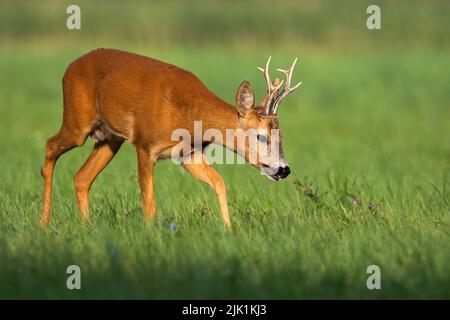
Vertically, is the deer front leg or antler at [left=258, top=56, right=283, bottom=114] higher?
antler at [left=258, top=56, right=283, bottom=114]

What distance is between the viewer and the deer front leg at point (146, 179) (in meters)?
8.52

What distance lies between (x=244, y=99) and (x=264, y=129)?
0.29m

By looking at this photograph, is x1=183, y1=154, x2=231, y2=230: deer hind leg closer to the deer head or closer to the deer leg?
the deer head

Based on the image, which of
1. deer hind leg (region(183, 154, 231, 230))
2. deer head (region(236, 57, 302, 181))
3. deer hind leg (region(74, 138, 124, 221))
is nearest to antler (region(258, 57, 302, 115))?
deer head (region(236, 57, 302, 181))

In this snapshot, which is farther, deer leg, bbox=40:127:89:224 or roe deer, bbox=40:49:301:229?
deer leg, bbox=40:127:89:224

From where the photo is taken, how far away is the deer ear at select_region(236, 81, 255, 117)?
27.6 ft

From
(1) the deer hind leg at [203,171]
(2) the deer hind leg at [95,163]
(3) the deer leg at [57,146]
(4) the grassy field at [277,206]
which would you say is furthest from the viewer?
(2) the deer hind leg at [95,163]

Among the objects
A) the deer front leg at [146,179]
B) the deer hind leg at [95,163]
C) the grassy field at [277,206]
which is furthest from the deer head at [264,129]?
the deer hind leg at [95,163]

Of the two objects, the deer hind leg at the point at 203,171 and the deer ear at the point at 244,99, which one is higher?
the deer ear at the point at 244,99

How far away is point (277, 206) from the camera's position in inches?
356

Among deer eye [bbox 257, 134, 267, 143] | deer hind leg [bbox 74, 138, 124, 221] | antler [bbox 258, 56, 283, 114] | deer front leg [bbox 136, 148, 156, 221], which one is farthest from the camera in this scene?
deer hind leg [bbox 74, 138, 124, 221]

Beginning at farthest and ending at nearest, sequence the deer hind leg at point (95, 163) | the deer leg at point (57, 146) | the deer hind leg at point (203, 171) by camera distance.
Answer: the deer hind leg at point (95, 163) < the deer leg at point (57, 146) < the deer hind leg at point (203, 171)

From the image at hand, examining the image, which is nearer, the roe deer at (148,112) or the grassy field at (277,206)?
the grassy field at (277,206)

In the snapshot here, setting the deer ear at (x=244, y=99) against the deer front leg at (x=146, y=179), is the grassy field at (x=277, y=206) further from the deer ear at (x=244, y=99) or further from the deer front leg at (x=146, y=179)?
the deer ear at (x=244, y=99)
